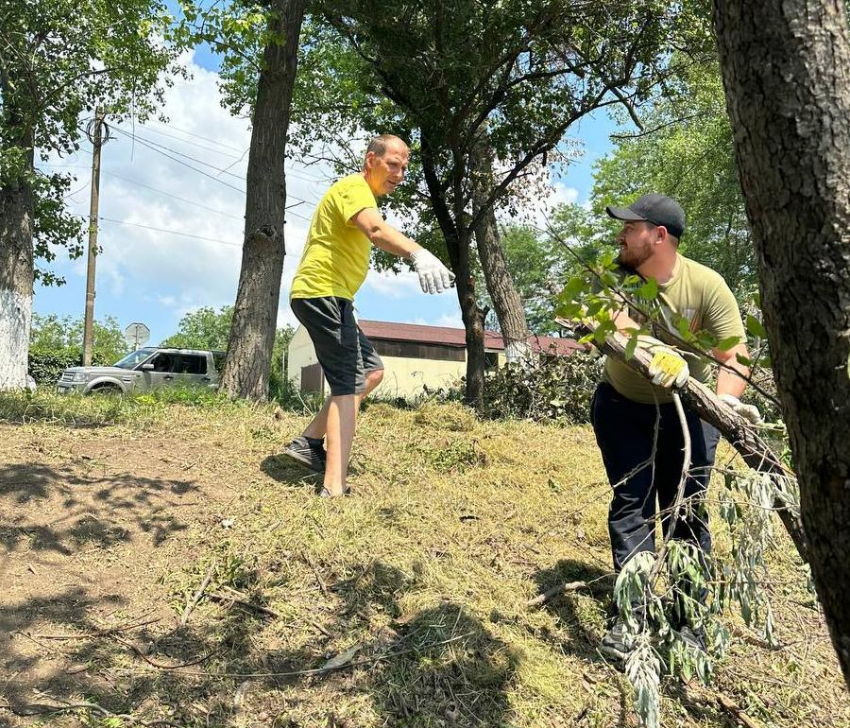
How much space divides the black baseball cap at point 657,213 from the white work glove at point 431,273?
936 mm

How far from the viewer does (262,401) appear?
628cm

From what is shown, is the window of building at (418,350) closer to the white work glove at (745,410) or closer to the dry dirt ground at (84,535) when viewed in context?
the dry dirt ground at (84,535)

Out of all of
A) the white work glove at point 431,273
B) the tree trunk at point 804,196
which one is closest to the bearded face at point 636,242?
the white work glove at point 431,273

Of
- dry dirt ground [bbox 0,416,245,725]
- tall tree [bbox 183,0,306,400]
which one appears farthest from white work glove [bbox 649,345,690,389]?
tall tree [bbox 183,0,306,400]

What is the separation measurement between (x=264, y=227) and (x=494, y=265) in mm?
4202

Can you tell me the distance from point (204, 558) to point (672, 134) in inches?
800

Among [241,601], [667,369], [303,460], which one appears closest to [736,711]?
[667,369]

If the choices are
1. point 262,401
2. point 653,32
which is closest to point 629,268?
point 262,401

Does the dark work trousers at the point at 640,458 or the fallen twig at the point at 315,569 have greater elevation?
the dark work trousers at the point at 640,458

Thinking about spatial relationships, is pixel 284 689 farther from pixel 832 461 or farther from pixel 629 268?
pixel 629 268

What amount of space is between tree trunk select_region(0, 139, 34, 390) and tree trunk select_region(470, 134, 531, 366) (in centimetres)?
738

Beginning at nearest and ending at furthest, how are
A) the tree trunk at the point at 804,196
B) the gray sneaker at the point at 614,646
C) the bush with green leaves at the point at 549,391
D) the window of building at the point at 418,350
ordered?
1. the tree trunk at the point at 804,196
2. the gray sneaker at the point at 614,646
3. the bush with green leaves at the point at 549,391
4. the window of building at the point at 418,350

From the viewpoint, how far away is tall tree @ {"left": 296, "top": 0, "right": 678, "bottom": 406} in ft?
25.7

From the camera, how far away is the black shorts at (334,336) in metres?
3.72
